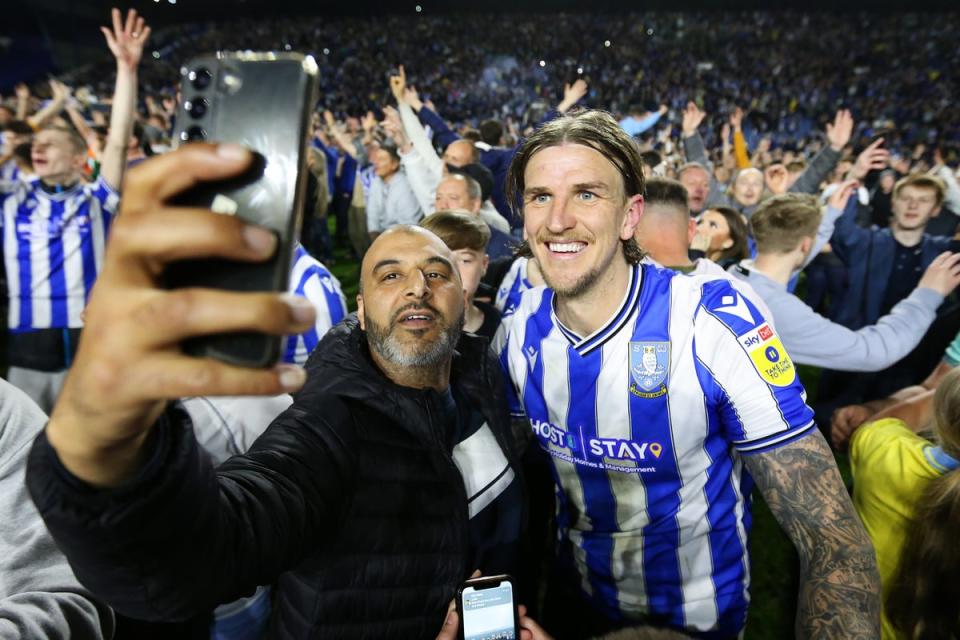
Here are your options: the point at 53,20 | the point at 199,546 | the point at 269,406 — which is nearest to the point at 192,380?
the point at 199,546

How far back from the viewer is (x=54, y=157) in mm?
3609

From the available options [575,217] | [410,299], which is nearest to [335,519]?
[410,299]

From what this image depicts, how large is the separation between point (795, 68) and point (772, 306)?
3113 centimetres

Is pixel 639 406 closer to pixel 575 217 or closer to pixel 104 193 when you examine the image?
pixel 575 217

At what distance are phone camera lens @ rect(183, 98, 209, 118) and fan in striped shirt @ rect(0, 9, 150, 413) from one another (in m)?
3.58

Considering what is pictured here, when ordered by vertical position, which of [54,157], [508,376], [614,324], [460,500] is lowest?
[460,500]

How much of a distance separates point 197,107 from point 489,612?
1.30 metres

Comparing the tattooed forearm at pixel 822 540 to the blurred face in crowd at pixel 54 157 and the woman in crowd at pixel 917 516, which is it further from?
the blurred face in crowd at pixel 54 157

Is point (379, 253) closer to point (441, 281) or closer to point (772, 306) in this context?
point (441, 281)

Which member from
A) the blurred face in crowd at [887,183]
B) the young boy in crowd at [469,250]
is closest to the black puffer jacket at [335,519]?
the young boy in crowd at [469,250]

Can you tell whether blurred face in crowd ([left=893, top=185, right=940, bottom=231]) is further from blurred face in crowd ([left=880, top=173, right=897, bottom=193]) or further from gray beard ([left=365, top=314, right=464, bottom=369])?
gray beard ([left=365, top=314, right=464, bottom=369])

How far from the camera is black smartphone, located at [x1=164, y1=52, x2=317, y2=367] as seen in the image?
0.54 metres

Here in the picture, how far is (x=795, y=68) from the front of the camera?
91.1 feet

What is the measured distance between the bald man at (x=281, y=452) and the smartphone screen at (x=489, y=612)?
0.09m
